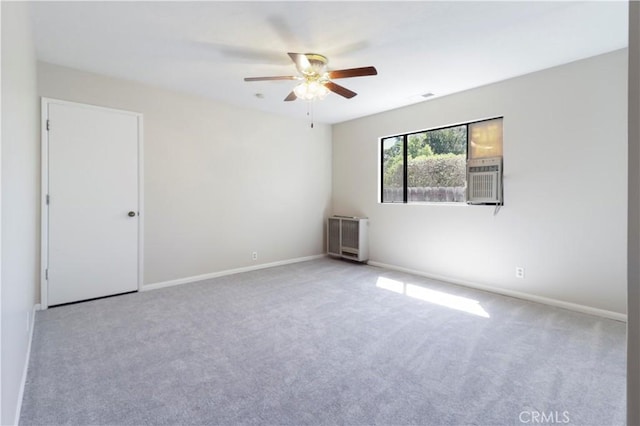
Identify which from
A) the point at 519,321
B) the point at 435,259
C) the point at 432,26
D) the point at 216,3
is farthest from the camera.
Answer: the point at 435,259

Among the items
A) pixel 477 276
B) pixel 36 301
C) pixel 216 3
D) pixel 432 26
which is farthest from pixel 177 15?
pixel 477 276

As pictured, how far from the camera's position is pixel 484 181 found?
3826 mm

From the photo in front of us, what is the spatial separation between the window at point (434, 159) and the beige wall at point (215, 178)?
4.50 feet

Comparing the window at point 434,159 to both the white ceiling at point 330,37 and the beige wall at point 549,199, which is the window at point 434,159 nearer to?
the beige wall at point 549,199

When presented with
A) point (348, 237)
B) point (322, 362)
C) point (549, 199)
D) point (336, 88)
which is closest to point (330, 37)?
point (336, 88)

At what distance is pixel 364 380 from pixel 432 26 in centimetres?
270

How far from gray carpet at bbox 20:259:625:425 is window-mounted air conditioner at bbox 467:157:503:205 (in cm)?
117

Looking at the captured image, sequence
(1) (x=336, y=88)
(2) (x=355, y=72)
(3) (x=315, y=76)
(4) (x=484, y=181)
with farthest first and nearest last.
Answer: (4) (x=484, y=181)
(1) (x=336, y=88)
(3) (x=315, y=76)
(2) (x=355, y=72)

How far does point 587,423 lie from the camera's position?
162 cm

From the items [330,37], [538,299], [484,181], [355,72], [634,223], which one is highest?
[330,37]

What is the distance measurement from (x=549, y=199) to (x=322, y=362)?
2.93 meters

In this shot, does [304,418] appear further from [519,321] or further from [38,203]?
[38,203]

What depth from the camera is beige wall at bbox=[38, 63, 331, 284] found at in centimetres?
383

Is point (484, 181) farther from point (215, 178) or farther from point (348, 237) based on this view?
point (215, 178)
